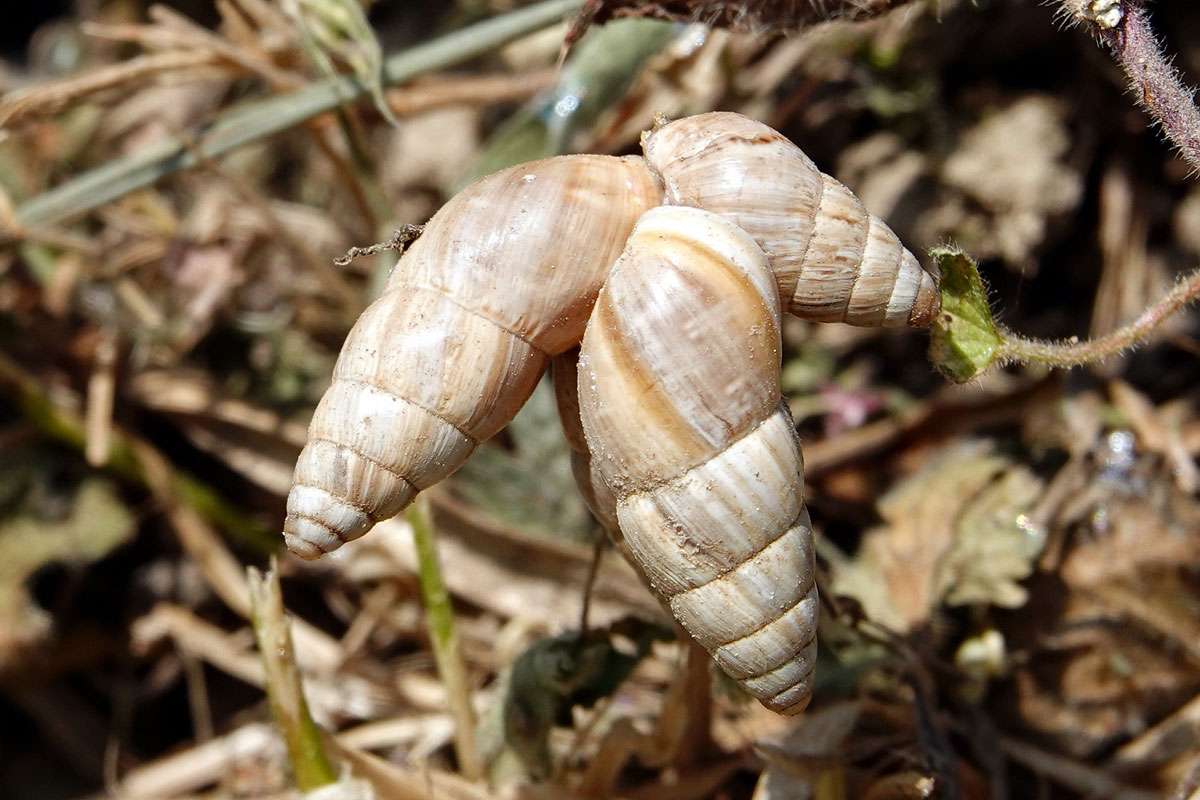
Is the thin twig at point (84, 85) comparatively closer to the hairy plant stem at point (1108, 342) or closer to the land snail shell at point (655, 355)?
the land snail shell at point (655, 355)

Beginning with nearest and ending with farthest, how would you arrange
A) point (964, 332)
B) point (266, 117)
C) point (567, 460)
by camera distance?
point (964, 332), point (266, 117), point (567, 460)

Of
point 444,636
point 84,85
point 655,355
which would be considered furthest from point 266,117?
point 655,355

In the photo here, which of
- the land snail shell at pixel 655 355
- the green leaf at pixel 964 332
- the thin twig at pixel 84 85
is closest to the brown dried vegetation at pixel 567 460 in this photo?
the thin twig at pixel 84 85

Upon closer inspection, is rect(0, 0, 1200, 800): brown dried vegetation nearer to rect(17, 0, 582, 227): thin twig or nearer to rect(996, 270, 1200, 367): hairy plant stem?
rect(17, 0, 582, 227): thin twig

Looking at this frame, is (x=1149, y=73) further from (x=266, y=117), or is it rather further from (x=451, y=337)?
(x=266, y=117)

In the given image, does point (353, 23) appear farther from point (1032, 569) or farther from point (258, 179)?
point (1032, 569)

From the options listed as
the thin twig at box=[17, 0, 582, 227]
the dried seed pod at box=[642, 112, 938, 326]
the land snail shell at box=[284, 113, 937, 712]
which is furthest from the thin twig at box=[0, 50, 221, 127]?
the dried seed pod at box=[642, 112, 938, 326]
